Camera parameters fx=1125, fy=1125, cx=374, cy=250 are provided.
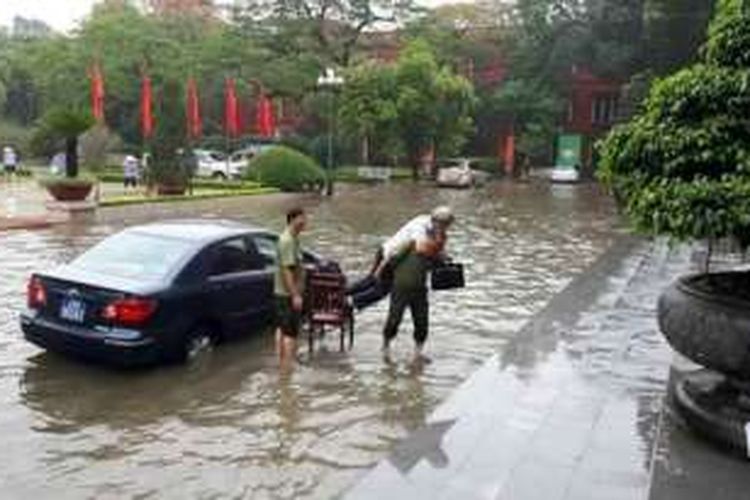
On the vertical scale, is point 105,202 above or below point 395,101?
below

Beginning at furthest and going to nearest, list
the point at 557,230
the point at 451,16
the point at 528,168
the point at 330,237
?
the point at 451,16
the point at 528,168
the point at 557,230
the point at 330,237

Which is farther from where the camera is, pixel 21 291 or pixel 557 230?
pixel 557 230

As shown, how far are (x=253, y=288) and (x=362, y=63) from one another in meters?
49.0

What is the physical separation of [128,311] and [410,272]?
3.06 metres

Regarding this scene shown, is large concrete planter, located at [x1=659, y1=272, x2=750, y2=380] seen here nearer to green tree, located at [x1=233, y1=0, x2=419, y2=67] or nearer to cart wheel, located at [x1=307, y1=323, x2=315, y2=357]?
cart wheel, located at [x1=307, y1=323, x2=315, y2=357]

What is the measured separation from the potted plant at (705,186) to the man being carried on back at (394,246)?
3.75m

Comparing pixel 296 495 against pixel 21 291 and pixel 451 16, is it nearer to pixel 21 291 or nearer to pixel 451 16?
pixel 21 291

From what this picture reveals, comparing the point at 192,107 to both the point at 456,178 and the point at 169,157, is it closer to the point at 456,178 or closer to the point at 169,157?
the point at 456,178

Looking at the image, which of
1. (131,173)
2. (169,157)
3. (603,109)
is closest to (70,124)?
(169,157)

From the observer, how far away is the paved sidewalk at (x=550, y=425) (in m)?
6.76

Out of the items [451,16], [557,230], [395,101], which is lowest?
[557,230]

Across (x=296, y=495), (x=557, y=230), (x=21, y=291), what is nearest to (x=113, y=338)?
(x=296, y=495)

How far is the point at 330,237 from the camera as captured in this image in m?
25.1

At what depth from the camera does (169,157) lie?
36.2m
